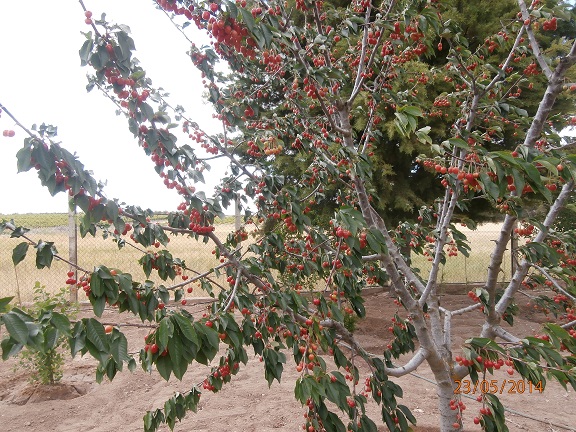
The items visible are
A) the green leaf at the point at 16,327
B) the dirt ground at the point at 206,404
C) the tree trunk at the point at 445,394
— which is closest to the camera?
the green leaf at the point at 16,327

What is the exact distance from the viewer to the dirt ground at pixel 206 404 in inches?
128

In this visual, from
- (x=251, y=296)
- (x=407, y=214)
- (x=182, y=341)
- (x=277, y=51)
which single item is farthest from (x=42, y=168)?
(x=407, y=214)

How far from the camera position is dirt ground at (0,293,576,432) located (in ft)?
10.7

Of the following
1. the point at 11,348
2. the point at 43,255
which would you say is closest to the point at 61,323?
the point at 11,348

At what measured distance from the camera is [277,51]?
2.25 m

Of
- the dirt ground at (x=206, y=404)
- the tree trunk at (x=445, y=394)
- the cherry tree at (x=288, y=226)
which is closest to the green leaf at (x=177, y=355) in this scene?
the cherry tree at (x=288, y=226)

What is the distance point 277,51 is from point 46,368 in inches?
147

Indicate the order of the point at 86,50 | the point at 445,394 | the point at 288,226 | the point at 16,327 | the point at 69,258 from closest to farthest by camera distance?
the point at 16,327, the point at 86,50, the point at 288,226, the point at 445,394, the point at 69,258

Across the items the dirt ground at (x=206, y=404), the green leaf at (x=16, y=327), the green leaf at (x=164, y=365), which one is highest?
the green leaf at (x=16, y=327)

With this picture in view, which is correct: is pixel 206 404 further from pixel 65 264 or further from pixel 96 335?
pixel 65 264

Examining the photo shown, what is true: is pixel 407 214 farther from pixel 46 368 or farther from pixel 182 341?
pixel 182 341

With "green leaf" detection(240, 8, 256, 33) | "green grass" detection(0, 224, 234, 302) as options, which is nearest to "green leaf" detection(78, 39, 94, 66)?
"green leaf" detection(240, 8, 256, 33)

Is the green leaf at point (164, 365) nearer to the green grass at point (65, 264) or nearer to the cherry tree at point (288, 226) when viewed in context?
the cherry tree at point (288, 226)

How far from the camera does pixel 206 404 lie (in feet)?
11.9
